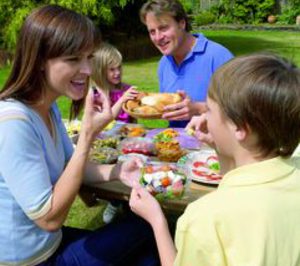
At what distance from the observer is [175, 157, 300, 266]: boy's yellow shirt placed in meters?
1.41

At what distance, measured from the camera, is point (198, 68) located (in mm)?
3695

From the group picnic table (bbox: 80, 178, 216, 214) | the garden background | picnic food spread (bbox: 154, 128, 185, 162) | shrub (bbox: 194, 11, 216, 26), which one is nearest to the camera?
picnic table (bbox: 80, 178, 216, 214)

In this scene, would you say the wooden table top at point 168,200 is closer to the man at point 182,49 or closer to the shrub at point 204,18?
the man at point 182,49

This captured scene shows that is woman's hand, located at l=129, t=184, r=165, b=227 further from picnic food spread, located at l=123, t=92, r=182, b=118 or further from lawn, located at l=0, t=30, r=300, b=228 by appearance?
picnic food spread, located at l=123, t=92, r=182, b=118

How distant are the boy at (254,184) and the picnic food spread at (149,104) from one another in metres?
1.27

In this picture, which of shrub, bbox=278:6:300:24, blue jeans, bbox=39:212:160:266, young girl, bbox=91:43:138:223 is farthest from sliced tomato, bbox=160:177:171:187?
shrub, bbox=278:6:300:24

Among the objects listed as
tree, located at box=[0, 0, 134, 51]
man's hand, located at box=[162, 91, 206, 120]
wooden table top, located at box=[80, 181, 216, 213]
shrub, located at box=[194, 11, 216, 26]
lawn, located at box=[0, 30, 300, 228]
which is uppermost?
man's hand, located at box=[162, 91, 206, 120]

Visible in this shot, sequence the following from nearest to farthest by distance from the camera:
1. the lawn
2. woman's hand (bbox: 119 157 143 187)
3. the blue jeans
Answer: the blue jeans
woman's hand (bbox: 119 157 143 187)
the lawn

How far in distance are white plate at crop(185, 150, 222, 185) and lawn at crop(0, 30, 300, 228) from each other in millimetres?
578

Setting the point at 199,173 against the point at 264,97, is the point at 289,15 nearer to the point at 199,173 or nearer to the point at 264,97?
the point at 199,173

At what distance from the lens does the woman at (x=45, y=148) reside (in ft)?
6.65

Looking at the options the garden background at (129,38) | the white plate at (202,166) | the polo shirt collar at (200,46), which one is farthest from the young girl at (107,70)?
the white plate at (202,166)

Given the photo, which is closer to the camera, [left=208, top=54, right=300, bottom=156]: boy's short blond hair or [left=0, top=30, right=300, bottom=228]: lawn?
[left=208, top=54, right=300, bottom=156]: boy's short blond hair

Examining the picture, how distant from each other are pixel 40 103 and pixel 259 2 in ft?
73.8
